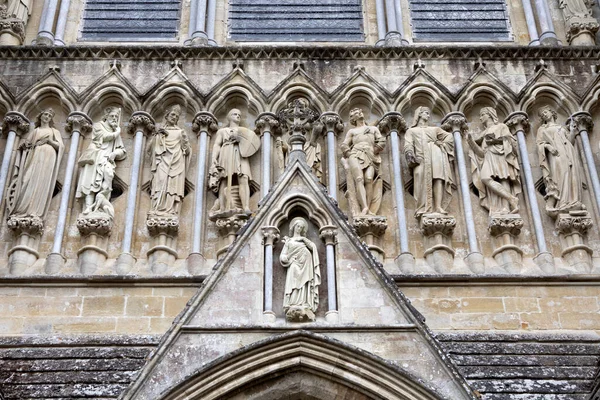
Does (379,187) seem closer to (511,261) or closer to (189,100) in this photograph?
(511,261)

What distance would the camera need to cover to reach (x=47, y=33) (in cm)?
1509

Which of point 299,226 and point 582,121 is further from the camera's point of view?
point 582,121

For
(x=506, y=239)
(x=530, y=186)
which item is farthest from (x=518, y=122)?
(x=506, y=239)

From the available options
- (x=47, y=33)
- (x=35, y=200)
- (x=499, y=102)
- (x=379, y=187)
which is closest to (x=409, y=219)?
(x=379, y=187)

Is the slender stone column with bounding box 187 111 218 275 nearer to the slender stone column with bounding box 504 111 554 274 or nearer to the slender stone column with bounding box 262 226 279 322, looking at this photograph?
the slender stone column with bounding box 262 226 279 322

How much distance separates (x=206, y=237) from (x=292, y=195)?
176 centimetres

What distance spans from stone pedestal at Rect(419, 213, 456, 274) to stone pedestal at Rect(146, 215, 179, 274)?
3071 millimetres

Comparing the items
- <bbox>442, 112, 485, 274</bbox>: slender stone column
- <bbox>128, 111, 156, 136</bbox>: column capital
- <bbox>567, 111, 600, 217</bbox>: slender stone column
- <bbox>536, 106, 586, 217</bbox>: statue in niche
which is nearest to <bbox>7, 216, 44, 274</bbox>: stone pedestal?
<bbox>128, 111, 156, 136</bbox>: column capital

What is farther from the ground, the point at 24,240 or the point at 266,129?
the point at 266,129

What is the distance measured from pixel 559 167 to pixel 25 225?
22.1ft

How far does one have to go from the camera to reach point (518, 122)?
1388 centimetres

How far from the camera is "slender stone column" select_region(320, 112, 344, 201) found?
43.5 ft

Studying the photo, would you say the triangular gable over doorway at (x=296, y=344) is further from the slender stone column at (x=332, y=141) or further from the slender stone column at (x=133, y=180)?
the slender stone column at (x=332, y=141)

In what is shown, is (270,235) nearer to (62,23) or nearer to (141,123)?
(141,123)
